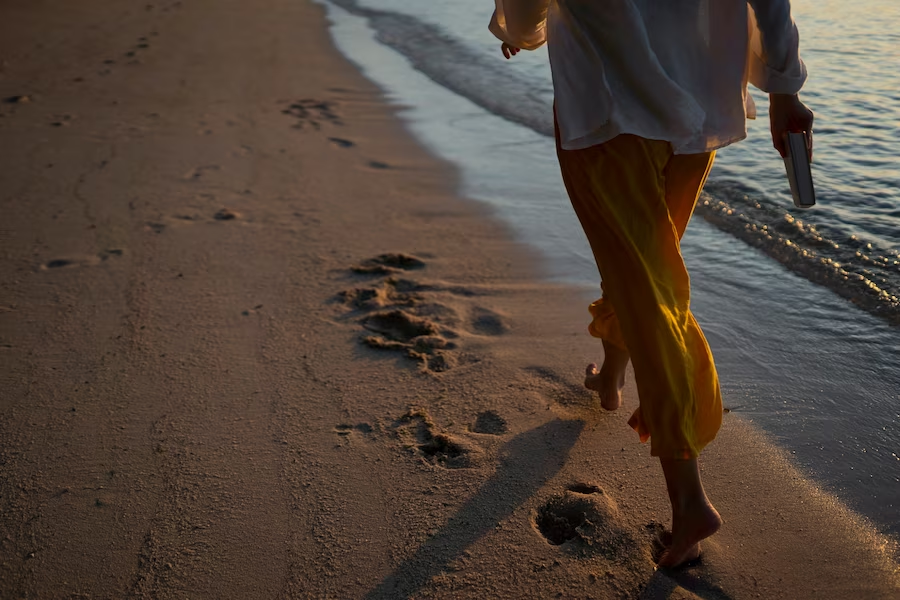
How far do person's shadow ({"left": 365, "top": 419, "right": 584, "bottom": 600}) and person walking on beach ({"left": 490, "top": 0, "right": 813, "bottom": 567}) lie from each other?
0.37m

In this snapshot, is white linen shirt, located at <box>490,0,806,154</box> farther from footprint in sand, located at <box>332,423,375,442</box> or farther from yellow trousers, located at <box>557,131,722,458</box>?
footprint in sand, located at <box>332,423,375,442</box>

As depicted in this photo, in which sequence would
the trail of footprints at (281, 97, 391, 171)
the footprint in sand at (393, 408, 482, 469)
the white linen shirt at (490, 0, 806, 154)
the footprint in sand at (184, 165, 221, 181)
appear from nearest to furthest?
the white linen shirt at (490, 0, 806, 154) → the footprint in sand at (393, 408, 482, 469) → the footprint in sand at (184, 165, 221, 181) → the trail of footprints at (281, 97, 391, 171)

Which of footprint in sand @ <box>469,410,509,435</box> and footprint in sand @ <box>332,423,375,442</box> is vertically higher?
footprint in sand @ <box>469,410,509,435</box>

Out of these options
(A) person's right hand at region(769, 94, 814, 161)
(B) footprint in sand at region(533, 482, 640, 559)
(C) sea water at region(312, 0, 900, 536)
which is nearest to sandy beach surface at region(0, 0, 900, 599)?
(B) footprint in sand at region(533, 482, 640, 559)

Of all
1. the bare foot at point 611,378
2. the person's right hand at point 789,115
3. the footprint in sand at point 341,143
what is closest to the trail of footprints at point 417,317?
the bare foot at point 611,378

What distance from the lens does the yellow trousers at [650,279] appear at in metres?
1.66

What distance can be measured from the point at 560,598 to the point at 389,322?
4.41ft

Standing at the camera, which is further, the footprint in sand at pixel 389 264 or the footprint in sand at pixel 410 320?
the footprint in sand at pixel 389 264

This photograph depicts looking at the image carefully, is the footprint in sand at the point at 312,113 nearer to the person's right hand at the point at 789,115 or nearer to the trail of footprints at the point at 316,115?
the trail of footprints at the point at 316,115

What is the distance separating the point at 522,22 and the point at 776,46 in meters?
0.54

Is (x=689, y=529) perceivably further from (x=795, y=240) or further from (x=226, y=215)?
(x=226, y=215)

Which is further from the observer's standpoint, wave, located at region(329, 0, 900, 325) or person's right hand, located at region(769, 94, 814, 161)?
wave, located at region(329, 0, 900, 325)

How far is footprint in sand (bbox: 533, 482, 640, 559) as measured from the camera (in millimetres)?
1806

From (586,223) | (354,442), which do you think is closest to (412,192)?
(354,442)
